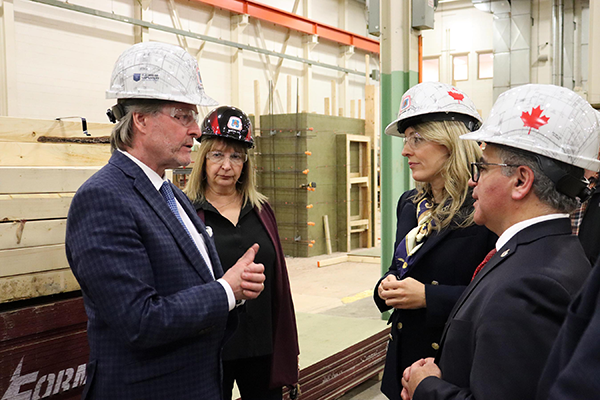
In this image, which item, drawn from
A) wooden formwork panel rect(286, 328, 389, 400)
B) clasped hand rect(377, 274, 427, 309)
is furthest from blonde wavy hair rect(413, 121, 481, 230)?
wooden formwork panel rect(286, 328, 389, 400)

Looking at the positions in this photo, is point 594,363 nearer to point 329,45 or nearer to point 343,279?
point 343,279

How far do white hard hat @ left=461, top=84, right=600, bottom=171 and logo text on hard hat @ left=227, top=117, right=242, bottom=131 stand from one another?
4.97ft

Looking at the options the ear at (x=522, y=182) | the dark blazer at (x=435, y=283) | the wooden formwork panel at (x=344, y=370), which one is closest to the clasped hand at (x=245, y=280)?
the dark blazer at (x=435, y=283)

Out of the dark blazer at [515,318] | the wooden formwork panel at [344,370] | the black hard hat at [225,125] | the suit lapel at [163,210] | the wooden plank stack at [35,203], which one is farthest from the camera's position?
the wooden formwork panel at [344,370]

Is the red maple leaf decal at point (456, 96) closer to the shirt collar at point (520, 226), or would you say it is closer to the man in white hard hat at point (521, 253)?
the man in white hard hat at point (521, 253)

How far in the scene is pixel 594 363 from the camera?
0.73m

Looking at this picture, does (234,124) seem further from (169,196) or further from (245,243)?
(169,196)

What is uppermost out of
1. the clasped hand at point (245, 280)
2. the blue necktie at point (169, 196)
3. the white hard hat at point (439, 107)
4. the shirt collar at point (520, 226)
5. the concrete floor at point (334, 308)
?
the white hard hat at point (439, 107)

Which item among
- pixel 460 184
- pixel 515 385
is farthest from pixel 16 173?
pixel 515 385

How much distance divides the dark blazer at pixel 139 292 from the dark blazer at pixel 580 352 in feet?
3.24

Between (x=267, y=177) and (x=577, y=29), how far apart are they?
34.7ft

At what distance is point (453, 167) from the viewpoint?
201 centimetres

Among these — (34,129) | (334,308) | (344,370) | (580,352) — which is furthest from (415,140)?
(334,308)

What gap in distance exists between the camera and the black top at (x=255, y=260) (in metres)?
2.42
